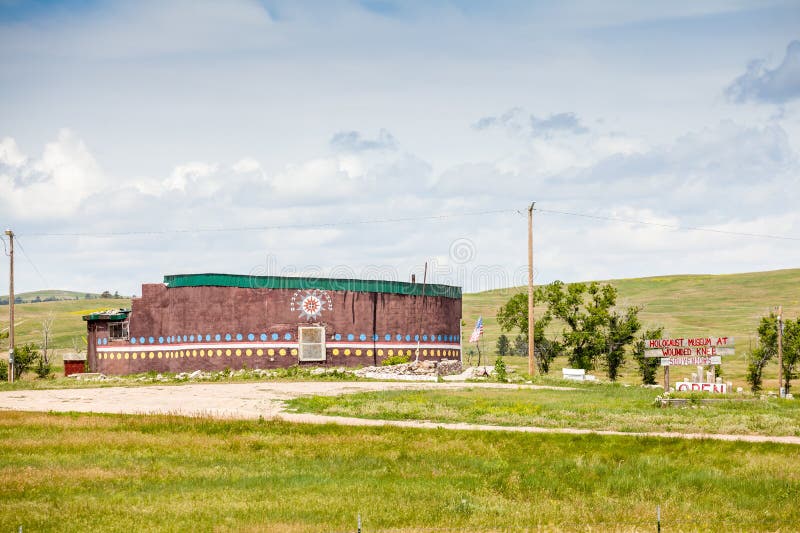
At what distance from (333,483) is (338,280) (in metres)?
38.6

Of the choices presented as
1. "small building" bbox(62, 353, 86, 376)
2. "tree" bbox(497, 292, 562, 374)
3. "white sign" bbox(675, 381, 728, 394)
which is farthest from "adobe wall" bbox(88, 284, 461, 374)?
"white sign" bbox(675, 381, 728, 394)

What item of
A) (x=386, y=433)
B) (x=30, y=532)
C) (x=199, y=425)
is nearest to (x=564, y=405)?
(x=386, y=433)

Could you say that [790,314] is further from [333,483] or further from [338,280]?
[333,483]

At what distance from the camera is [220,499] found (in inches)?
694

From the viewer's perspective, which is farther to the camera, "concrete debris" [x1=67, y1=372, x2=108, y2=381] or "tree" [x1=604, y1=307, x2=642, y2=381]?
"tree" [x1=604, y1=307, x2=642, y2=381]

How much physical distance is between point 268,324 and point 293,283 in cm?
279

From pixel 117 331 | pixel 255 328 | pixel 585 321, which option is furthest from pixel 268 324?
pixel 585 321

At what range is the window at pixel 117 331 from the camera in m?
59.7

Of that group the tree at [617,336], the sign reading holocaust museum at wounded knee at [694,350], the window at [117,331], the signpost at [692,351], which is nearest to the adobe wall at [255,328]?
the window at [117,331]

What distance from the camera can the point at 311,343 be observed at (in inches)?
2219

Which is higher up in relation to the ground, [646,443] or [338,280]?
[338,280]

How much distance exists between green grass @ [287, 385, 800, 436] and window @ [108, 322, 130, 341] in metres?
25.4

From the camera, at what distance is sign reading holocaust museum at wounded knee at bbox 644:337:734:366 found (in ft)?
121

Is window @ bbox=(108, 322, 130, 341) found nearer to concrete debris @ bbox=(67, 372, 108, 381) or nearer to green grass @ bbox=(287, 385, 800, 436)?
concrete debris @ bbox=(67, 372, 108, 381)
